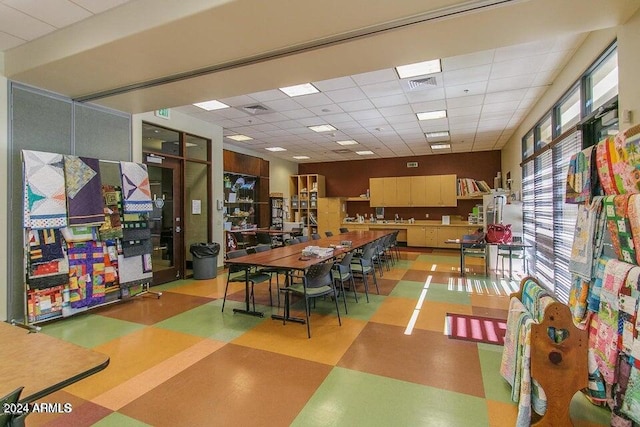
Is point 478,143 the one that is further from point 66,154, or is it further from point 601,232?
point 66,154

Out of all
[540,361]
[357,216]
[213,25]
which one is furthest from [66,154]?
[357,216]

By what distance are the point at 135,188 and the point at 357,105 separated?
13.3 ft

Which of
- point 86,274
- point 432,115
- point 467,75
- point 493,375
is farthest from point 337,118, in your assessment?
point 493,375

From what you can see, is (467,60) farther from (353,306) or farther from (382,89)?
(353,306)

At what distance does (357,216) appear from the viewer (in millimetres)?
11922

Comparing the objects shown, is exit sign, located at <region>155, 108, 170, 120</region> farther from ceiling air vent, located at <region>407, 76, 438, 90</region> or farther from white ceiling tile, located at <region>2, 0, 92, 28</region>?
ceiling air vent, located at <region>407, 76, 438, 90</region>

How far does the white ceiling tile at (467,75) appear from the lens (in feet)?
14.4

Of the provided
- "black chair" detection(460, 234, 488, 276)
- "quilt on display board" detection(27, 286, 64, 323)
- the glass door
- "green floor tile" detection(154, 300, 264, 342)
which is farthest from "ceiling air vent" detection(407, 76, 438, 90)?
"quilt on display board" detection(27, 286, 64, 323)

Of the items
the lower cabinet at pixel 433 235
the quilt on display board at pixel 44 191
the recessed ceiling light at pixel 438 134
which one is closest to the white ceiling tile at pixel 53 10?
the quilt on display board at pixel 44 191

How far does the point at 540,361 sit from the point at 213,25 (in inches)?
140

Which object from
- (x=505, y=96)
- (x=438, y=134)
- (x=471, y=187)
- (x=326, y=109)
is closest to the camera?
(x=505, y=96)

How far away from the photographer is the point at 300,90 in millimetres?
5152

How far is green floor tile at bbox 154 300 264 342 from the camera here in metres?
3.72

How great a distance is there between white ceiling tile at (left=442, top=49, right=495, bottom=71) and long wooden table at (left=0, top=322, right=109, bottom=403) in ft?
15.1
